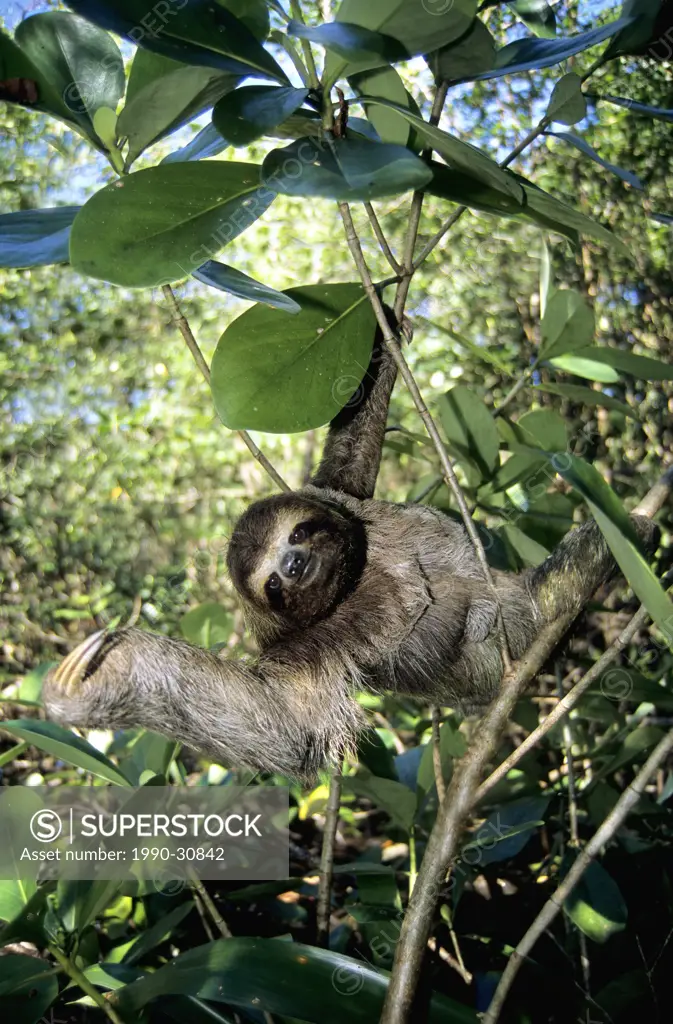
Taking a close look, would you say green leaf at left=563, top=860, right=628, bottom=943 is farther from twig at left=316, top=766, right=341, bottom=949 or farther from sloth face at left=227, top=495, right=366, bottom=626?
sloth face at left=227, top=495, right=366, bottom=626

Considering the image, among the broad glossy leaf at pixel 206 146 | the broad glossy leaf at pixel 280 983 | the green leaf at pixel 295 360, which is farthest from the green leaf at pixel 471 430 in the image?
the broad glossy leaf at pixel 280 983

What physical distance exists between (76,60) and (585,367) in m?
1.39

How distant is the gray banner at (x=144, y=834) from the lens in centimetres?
229

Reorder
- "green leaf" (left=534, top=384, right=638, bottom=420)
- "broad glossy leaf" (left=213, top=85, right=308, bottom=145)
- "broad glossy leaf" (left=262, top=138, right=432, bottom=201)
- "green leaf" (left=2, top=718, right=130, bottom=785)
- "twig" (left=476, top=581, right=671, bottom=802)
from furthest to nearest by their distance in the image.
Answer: "green leaf" (left=534, top=384, right=638, bottom=420) → "green leaf" (left=2, top=718, right=130, bottom=785) → "twig" (left=476, top=581, right=671, bottom=802) → "broad glossy leaf" (left=213, top=85, right=308, bottom=145) → "broad glossy leaf" (left=262, top=138, right=432, bottom=201)

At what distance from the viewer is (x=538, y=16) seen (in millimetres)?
1910

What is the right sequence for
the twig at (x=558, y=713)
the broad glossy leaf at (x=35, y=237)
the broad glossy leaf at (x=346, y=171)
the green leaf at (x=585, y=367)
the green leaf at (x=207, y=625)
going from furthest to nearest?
1. the green leaf at (x=207, y=625)
2. the green leaf at (x=585, y=367)
3. the twig at (x=558, y=713)
4. the broad glossy leaf at (x=35, y=237)
5. the broad glossy leaf at (x=346, y=171)

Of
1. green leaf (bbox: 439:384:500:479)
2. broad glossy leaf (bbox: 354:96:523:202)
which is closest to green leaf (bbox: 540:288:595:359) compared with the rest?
green leaf (bbox: 439:384:500:479)

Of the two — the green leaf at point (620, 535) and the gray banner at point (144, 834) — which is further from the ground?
the green leaf at point (620, 535)

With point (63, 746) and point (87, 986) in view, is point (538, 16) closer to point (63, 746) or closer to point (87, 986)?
point (63, 746)

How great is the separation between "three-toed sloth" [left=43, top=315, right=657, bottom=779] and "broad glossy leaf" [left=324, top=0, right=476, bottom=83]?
1.23m

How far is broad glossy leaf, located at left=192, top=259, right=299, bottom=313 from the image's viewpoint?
1335 millimetres

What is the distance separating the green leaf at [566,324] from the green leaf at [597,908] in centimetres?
149

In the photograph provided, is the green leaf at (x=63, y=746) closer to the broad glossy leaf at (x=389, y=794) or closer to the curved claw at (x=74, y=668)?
the curved claw at (x=74, y=668)

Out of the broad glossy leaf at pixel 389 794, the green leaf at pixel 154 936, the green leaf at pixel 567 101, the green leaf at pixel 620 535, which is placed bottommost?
the green leaf at pixel 154 936
